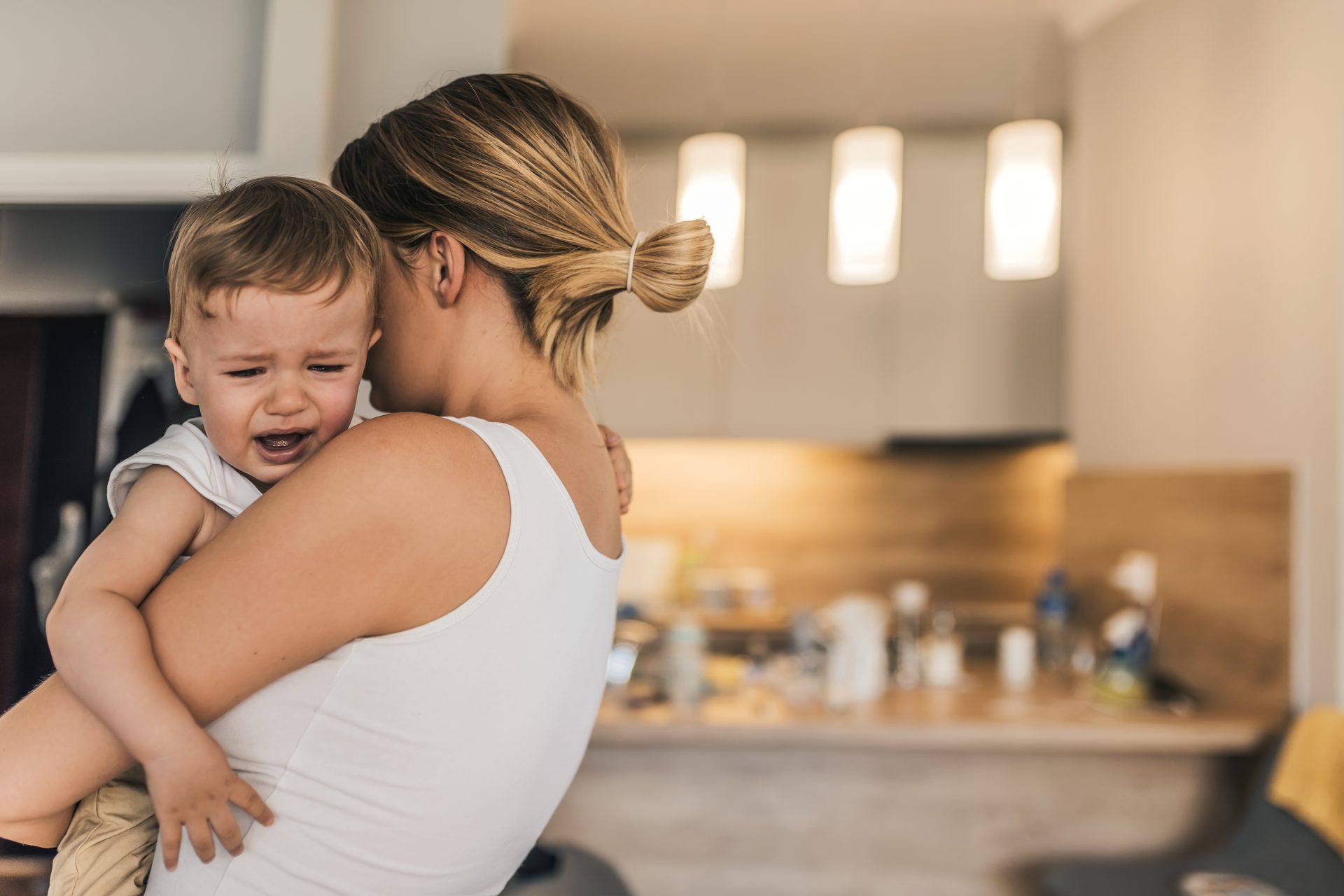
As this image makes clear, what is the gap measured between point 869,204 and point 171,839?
177 cm

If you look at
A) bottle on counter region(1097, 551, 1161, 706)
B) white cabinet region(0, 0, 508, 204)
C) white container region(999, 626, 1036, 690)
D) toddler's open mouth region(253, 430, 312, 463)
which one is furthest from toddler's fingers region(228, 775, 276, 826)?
white container region(999, 626, 1036, 690)

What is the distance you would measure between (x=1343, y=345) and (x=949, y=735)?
1.04 metres

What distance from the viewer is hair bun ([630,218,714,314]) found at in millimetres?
753

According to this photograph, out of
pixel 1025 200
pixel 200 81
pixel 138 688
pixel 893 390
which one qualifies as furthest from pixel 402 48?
pixel 893 390

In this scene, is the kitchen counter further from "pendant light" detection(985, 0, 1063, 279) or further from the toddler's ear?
the toddler's ear

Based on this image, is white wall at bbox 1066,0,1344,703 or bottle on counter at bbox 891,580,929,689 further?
bottle on counter at bbox 891,580,929,689

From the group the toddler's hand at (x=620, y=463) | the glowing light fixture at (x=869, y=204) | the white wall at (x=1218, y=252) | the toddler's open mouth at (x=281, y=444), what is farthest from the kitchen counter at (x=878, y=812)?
the toddler's open mouth at (x=281, y=444)

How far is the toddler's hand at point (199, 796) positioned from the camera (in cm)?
55

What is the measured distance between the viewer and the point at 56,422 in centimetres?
87

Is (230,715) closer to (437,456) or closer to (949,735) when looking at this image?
(437,456)

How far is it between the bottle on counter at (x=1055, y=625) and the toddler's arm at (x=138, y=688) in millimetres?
2728

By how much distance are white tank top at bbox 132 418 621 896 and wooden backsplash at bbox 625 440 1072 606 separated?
2790 millimetres

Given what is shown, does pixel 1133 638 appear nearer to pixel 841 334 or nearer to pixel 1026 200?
pixel 1026 200

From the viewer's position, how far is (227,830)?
1.87 ft
